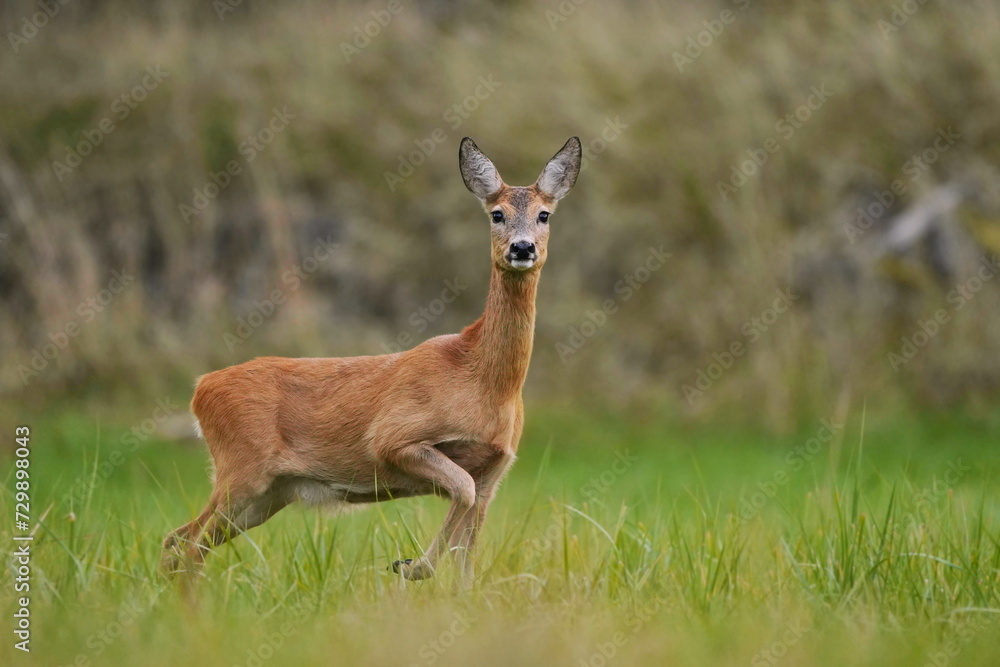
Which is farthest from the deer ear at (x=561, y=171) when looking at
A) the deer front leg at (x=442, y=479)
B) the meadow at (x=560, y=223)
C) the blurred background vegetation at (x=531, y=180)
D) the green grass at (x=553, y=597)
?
the blurred background vegetation at (x=531, y=180)

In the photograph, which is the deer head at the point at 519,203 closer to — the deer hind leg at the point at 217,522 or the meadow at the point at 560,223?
the deer hind leg at the point at 217,522

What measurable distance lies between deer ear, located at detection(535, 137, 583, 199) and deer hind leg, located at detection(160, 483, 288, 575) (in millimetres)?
1863

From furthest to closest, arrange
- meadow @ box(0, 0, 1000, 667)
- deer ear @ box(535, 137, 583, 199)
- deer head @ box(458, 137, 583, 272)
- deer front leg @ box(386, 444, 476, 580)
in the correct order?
meadow @ box(0, 0, 1000, 667)
deer ear @ box(535, 137, 583, 199)
deer head @ box(458, 137, 583, 272)
deer front leg @ box(386, 444, 476, 580)

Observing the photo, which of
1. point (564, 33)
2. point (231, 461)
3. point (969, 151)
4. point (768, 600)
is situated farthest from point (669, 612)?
point (564, 33)

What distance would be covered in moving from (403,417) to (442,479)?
1.09 feet

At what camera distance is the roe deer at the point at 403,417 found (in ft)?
18.2

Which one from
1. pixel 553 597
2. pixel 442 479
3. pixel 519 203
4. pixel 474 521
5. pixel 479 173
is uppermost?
pixel 479 173

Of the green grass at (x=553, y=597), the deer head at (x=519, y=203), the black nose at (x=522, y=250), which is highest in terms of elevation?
the deer head at (x=519, y=203)

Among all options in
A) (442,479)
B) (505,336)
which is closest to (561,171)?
(505,336)

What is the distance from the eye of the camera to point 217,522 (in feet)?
18.8

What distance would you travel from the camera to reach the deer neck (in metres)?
5.62

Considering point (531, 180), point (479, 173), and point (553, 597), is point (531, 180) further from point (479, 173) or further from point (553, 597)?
point (553, 597)

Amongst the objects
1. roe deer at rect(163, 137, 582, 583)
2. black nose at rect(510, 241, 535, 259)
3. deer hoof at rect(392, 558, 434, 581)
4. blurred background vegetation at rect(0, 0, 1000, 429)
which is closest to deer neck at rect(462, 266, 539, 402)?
roe deer at rect(163, 137, 582, 583)

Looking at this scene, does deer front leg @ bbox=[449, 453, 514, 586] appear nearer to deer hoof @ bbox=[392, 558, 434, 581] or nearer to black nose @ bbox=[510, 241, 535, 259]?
deer hoof @ bbox=[392, 558, 434, 581]
